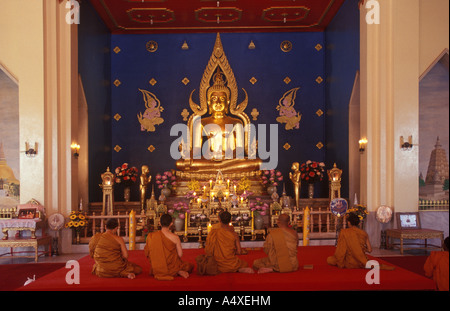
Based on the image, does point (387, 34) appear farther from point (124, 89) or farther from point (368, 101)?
point (124, 89)

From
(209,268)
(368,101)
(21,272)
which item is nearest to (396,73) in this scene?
(368,101)

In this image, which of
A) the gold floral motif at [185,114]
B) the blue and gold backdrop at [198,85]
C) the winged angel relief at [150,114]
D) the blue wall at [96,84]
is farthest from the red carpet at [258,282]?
the gold floral motif at [185,114]

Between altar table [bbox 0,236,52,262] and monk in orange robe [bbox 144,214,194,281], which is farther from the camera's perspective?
altar table [bbox 0,236,52,262]

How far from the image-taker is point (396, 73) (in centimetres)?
788

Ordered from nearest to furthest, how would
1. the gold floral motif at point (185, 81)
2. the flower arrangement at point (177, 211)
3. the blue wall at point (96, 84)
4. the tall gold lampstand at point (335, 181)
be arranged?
the flower arrangement at point (177, 211), the tall gold lampstand at point (335, 181), the blue wall at point (96, 84), the gold floral motif at point (185, 81)

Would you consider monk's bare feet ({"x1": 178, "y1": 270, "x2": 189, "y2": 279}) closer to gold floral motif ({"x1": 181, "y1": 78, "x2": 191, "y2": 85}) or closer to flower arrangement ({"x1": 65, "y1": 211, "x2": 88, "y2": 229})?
flower arrangement ({"x1": 65, "y1": 211, "x2": 88, "y2": 229})

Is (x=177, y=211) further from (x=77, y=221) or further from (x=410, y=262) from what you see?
(x=410, y=262)

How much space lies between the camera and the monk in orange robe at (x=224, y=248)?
534cm

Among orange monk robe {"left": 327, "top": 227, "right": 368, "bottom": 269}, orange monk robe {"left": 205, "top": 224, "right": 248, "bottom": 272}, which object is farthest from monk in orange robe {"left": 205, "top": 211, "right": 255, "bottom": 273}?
orange monk robe {"left": 327, "top": 227, "right": 368, "bottom": 269}

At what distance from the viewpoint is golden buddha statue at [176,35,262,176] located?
473 inches

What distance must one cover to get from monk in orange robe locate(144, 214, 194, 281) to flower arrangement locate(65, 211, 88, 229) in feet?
10.4

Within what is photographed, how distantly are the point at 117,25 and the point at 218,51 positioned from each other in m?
2.68

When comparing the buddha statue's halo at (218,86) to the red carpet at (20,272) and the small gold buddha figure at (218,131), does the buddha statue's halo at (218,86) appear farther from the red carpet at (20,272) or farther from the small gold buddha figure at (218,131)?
the red carpet at (20,272)

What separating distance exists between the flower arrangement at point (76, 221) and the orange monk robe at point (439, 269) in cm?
562
